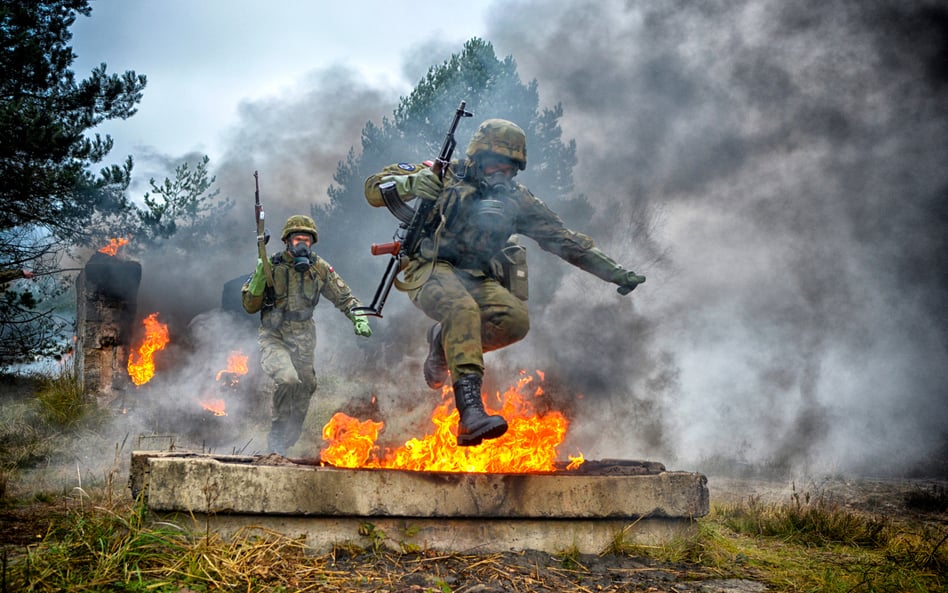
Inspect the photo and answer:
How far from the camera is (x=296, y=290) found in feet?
22.6

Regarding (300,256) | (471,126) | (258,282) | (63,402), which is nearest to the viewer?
(258,282)

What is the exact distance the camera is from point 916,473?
10391 millimetres

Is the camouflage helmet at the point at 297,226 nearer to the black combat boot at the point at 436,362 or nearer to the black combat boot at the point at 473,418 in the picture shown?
the black combat boot at the point at 436,362

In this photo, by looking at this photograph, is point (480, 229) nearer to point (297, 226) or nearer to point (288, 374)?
point (288, 374)

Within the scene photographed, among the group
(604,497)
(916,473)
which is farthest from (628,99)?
(604,497)

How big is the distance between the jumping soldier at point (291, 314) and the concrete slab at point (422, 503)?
260 centimetres

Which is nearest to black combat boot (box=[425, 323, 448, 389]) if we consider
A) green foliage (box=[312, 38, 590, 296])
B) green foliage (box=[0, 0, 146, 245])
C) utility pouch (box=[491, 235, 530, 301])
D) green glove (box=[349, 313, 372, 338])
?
utility pouch (box=[491, 235, 530, 301])

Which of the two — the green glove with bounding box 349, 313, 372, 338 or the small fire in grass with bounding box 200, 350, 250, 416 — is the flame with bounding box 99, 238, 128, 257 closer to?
the small fire in grass with bounding box 200, 350, 250, 416

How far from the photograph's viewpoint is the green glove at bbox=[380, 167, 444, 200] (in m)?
4.32

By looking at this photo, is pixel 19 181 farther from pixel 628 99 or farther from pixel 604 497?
pixel 628 99

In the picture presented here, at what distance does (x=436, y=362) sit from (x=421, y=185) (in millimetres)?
1183

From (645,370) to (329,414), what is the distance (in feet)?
19.8

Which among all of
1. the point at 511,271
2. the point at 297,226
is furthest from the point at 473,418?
the point at 297,226

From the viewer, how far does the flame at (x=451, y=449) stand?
14.5 ft
